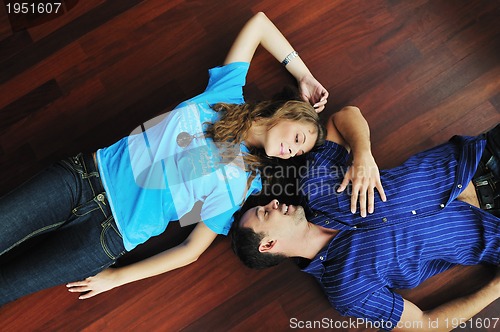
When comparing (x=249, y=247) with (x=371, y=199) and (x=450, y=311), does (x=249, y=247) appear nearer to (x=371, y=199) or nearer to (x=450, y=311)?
(x=371, y=199)

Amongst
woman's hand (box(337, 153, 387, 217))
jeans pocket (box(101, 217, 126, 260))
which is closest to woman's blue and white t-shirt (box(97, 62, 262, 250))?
jeans pocket (box(101, 217, 126, 260))

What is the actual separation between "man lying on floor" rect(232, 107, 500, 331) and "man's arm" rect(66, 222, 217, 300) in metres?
0.14

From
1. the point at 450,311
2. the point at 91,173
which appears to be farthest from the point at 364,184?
the point at 91,173

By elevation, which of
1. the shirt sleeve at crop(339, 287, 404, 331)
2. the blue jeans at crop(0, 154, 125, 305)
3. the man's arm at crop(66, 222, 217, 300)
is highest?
the blue jeans at crop(0, 154, 125, 305)

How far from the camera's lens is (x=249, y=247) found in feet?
4.51

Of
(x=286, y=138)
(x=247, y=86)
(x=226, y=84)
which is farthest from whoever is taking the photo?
(x=247, y=86)

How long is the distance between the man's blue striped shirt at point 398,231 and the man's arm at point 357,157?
39 millimetres

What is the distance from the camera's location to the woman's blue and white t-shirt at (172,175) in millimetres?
1368

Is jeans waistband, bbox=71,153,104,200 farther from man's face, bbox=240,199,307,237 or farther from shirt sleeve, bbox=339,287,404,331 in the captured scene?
shirt sleeve, bbox=339,287,404,331

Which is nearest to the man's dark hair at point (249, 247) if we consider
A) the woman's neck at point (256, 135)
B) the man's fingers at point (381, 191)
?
the woman's neck at point (256, 135)

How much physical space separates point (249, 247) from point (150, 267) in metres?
0.37

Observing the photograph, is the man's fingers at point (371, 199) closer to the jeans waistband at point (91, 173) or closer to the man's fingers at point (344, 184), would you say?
the man's fingers at point (344, 184)

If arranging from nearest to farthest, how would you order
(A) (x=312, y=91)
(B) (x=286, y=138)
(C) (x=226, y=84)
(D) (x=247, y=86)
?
(B) (x=286, y=138) → (C) (x=226, y=84) → (A) (x=312, y=91) → (D) (x=247, y=86)

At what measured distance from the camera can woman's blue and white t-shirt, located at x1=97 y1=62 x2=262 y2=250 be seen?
4.49 feet
